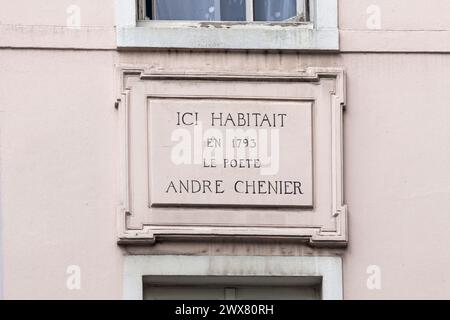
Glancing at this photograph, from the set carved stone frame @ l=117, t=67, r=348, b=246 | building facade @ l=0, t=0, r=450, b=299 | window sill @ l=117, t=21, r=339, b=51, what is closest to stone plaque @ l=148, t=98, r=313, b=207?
building facade @ l=0, t=0, r=450, b=299

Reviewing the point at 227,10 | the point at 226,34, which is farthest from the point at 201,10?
the point at 226,34

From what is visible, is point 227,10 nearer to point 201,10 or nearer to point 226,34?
point 201,10

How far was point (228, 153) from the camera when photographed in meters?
23.9

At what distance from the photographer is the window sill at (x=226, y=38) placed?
24.1 meters

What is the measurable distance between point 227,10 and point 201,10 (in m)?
0.21

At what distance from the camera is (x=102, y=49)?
24.1m

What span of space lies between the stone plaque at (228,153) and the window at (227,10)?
0.85 meters

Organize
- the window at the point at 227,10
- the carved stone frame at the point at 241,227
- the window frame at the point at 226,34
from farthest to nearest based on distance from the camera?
the window at the point at 227,10 → the window frame at the point at 226,34 → the carved stone frame at the point at 241,227

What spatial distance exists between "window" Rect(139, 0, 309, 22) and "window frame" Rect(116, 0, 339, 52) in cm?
15

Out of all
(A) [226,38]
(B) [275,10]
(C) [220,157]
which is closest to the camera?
(C) [220,157]

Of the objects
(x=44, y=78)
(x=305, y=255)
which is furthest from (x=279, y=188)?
(x=44, y=78)

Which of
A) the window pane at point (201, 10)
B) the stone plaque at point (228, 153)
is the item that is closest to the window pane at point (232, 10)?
the window pane at point (201, 10)

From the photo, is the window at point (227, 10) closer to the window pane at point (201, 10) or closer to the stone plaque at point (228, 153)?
the window pane at point (201, 10)

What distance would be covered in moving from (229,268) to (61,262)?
4.34 feet
